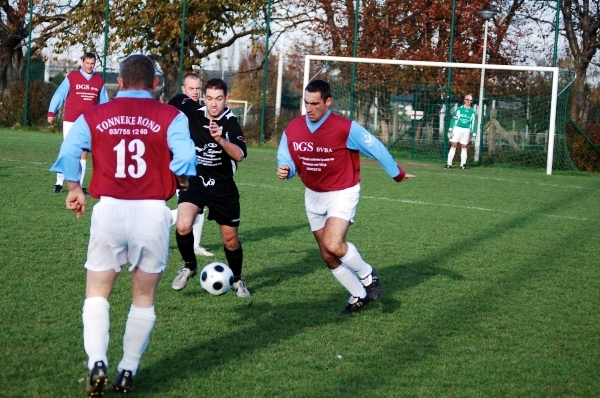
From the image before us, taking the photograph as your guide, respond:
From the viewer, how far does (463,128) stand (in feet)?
70.1

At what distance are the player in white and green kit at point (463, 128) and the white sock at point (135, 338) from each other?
17.8 meters

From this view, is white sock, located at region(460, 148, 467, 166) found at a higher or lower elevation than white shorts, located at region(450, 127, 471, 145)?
lower

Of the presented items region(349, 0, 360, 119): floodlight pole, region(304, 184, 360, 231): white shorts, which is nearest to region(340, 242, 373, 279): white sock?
region(304, 184, 360, 231): white shorts

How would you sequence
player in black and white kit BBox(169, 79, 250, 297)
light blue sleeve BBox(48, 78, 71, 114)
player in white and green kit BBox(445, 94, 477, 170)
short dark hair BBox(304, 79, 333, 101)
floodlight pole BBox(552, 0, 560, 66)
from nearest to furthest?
short dark hair BBox(304, 79, 333, 101) < player in black and white kit BBox(169, 79, 250, 297) < light blue sleeve BBox(48, 78, 71, 114) < player in white and green kit BBox(445, 94, 477, 170) < floodlight pole BBox(552, 0, 560, 66)

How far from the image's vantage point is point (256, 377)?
15.1ft

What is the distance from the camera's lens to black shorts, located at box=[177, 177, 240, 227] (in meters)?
6.77

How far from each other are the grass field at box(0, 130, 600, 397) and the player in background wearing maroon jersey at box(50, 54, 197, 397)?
1.49 ft

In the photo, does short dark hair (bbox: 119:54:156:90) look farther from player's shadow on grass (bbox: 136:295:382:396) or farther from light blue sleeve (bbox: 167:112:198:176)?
player's shadow on grass (bbox: 136:295:382:396)

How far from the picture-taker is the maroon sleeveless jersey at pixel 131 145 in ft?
13.6

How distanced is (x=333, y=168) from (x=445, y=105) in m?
18.2

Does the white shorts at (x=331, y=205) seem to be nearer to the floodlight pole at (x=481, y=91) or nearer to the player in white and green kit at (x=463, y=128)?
the player in white and green kit at (x=463, y=128)

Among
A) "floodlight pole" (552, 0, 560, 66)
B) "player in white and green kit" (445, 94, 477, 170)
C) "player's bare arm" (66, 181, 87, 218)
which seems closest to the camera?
"player's bare arm" (66, 181, 87, 218)

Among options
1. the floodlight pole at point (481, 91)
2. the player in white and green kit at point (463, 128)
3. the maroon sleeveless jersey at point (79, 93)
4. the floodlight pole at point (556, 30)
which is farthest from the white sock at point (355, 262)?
the floodlight pole at point (556, 30)

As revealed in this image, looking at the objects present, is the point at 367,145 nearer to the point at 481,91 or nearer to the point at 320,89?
the point at 320,89
